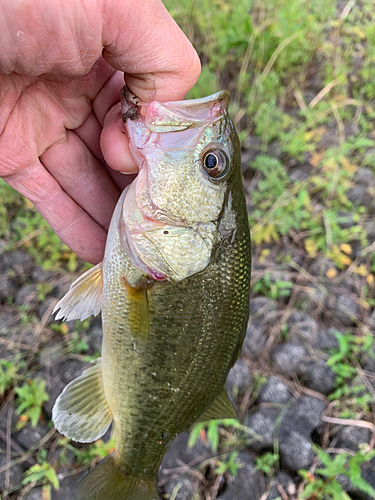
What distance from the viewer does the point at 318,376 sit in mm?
2734

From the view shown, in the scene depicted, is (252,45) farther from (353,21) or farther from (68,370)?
(68,370)

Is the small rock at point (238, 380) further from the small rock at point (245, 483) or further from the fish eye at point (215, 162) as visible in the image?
the fish eye at point (215, 162)

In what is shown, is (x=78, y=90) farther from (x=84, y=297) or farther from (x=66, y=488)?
(x=66, y=488)

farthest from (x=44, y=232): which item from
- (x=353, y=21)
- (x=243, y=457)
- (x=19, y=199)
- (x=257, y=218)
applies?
(x=353, y=21)

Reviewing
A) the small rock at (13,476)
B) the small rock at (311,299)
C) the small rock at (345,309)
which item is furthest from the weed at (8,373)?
the small rock at (345,309)

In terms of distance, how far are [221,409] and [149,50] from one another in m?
1.85

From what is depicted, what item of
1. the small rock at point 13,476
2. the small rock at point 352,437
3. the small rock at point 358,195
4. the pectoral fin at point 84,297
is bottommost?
the small rock at point 352,437

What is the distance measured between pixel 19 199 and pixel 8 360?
154cm

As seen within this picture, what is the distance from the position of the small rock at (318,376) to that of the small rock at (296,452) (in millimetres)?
398

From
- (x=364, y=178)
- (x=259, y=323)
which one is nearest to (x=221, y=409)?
(x=259, y=323)

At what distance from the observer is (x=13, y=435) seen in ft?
8.23

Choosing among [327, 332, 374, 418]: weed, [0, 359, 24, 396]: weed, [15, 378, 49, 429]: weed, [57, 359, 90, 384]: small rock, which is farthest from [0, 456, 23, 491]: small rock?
[327, 332, 374, 418]: weed

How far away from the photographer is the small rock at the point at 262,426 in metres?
2.53

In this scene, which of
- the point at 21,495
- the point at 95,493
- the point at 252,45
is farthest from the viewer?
the point at 252,45
